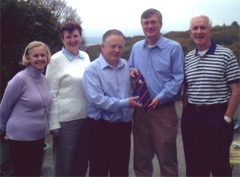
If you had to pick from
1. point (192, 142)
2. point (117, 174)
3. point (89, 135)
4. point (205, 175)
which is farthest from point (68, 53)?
point (205, 175)

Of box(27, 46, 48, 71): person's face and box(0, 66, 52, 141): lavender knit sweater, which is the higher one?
box(27, 46, 48, 71): person's face

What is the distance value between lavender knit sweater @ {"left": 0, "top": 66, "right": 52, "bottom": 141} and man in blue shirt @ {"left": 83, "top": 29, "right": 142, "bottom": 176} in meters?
0.47

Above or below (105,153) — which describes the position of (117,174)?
below

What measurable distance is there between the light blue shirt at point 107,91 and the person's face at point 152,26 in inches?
17.4

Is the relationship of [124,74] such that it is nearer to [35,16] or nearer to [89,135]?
[89,135]

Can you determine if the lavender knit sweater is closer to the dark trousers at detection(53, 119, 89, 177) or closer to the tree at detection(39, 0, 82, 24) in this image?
the dark trousers at detection(53, 119, 89, 177)

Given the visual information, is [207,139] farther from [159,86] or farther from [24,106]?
[24,106]

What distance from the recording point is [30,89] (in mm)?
3150

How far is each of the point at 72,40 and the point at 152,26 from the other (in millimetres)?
851

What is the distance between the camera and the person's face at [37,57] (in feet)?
10.6

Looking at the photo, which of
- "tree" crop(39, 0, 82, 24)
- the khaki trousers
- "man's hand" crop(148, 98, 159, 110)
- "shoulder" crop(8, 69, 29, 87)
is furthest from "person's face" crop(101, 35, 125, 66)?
"tree" crop(39, 0, 82, 24)

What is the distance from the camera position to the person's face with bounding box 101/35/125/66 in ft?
10.5

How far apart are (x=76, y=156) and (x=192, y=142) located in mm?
1267

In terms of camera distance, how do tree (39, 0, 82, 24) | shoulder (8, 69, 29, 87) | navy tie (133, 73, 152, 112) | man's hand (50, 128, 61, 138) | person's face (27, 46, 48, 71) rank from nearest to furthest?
shoulder (8, 69, 29, 87) → person's face (27, 46, 48, 71) → navy tie (133, 73, 152, 112) → man's hand (50, 128, 61, 138) → tree (39, 0, 82, 24)
